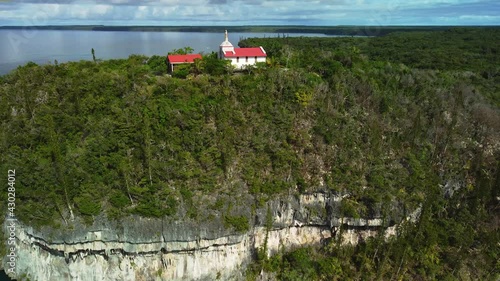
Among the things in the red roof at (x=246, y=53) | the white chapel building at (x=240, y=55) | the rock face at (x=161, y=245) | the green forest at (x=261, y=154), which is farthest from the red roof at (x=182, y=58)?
the rock face at (x=161, y=245)

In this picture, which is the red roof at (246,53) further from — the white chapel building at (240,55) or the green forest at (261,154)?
the green forest at (261,154)

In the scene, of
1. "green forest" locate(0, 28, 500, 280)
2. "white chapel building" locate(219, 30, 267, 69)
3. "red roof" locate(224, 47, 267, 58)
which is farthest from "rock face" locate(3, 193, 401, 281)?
"red roof" locate(224, 47, 267, 58)

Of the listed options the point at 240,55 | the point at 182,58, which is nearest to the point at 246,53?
the point at 240,55

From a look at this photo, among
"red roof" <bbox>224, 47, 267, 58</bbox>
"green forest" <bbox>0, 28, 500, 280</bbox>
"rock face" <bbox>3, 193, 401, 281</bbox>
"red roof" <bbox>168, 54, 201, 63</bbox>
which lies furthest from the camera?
"red roof" <bbox>224, 47, 267, 58</bbox>

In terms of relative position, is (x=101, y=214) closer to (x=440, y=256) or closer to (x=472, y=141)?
(x=440, y=256)

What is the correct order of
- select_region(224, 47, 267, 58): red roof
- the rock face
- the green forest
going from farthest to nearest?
select_region(224, 47, 267, 58): red roof → the green forest → the rock face

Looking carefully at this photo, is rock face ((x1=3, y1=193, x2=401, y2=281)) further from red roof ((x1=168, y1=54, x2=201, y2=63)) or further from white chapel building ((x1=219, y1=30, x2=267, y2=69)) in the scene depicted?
red roof ((x1=168, y1=54, x2=201, y2=63))
